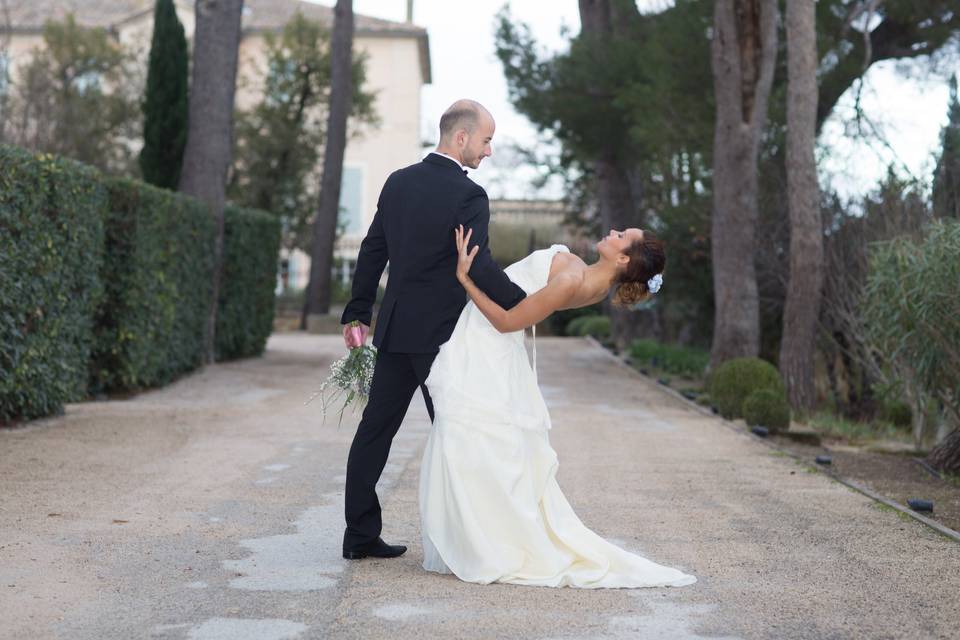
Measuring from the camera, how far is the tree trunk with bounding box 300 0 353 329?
26.7 m

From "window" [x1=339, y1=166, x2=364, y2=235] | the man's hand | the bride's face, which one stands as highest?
"window" [x1=339, y1=166, x2=364, y2=235]

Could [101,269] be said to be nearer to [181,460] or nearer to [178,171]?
[181,460]

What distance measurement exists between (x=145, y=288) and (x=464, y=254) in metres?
8.53

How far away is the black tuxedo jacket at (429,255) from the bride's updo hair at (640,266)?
1.69 ft

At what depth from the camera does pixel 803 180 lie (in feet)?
45.2

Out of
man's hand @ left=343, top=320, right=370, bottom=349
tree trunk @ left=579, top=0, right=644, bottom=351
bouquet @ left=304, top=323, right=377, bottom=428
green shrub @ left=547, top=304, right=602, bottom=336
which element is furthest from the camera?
green shrub @ left=547, top=304, right=602, bottom=336

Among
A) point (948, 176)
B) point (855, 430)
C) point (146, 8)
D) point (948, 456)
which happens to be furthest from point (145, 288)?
point (146, 8)

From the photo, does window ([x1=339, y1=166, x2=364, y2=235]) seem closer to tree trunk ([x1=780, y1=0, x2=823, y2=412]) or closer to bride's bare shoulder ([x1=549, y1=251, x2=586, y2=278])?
tree trunk ([x1=780, y1=0, x2=823, y2=412])

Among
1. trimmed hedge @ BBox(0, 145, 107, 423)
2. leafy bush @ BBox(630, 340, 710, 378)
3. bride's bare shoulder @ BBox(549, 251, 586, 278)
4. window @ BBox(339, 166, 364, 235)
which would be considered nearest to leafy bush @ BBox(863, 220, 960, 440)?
bride's bare shoulder @ BBox(549, 251, 586, 278)

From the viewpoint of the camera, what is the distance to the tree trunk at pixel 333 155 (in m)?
26.7

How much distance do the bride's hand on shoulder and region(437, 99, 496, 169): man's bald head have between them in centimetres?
30

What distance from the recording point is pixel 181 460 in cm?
866

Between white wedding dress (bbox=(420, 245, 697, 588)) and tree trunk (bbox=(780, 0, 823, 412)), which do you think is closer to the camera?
white wedding dress (bbox=(420, 245, 697, 588))

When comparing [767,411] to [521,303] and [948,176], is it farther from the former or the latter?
[521,303]
